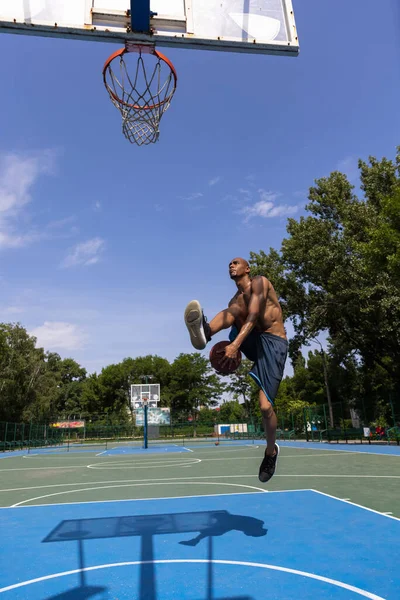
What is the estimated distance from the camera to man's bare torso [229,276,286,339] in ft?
14.4

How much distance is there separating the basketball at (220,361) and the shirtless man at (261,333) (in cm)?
17

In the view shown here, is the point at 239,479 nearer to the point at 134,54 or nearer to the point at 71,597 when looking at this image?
the point at 71,597

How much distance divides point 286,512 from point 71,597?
4.39 metres

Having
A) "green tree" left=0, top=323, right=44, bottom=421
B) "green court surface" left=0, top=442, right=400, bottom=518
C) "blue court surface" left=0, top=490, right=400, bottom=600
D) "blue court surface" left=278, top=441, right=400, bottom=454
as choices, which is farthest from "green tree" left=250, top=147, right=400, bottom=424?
"green tree" left=0, top=323, right=44, bottom=421

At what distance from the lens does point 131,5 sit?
4492mm

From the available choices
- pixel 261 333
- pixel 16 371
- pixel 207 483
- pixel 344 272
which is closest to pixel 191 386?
pixel 16 371

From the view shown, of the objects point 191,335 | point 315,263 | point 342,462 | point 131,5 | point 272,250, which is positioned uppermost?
point 272,250

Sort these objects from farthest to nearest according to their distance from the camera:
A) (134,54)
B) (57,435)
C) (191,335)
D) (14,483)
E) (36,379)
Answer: (36,379), (57,435), (14,483), (134,54), (191,335)

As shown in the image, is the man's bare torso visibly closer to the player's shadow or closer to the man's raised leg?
the man's raised leg

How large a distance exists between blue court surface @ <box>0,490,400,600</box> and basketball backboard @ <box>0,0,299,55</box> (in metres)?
5.44

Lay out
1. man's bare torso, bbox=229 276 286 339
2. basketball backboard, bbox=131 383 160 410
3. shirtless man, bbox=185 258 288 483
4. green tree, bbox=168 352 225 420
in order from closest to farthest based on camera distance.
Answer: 1. shirtless man, bbox=185 258 288 483
2. man's bare torso, bbox=229 276 286 339
3. basketball backboard, bbox=131 383 160 410
4. green tree, bbox=168 352 225 420

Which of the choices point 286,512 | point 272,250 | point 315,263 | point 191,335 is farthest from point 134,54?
point 272,250

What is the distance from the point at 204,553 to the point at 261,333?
2.90 metres

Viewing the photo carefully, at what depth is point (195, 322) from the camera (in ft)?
13.3
